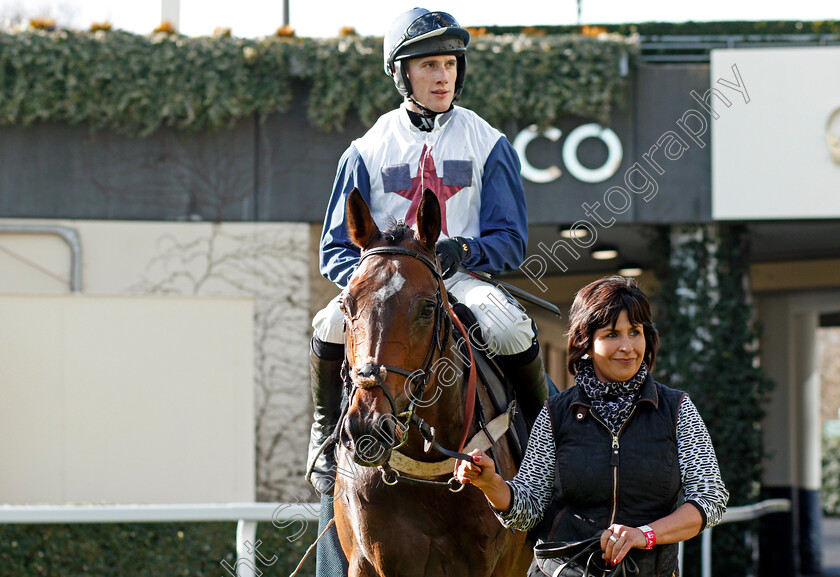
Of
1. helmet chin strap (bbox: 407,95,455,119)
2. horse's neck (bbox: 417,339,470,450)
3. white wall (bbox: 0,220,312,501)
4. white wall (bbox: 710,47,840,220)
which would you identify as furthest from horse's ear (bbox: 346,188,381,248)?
white wall (bbox: 710,47,840,220)

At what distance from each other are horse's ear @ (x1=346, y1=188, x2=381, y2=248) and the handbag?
105 cm

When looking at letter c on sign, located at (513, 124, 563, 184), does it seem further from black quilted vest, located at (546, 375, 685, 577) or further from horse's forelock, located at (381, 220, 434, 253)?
black quilted vest, located at (546, 375, 685, 577)

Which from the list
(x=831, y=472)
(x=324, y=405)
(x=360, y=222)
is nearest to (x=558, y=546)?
(x=360, y=222)

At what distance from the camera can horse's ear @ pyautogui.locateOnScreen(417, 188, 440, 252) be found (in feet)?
10.3

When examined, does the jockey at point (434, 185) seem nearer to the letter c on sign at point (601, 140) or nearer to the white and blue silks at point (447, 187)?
the white and blue silks at point (447, 187)

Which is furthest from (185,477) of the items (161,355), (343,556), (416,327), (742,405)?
(416,327)

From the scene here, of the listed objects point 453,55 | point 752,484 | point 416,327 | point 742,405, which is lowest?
point 752,484

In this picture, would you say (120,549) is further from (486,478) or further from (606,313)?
(606,313)

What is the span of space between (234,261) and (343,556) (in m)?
5.97

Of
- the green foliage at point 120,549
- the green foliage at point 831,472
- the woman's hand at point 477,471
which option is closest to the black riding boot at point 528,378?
the woman's hand at point 477,471

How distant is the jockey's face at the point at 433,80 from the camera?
3.85 m

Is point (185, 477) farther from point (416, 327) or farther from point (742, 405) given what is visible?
point (416, 327)

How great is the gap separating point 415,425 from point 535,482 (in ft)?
1.29

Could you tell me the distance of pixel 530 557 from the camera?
365 centimetres
